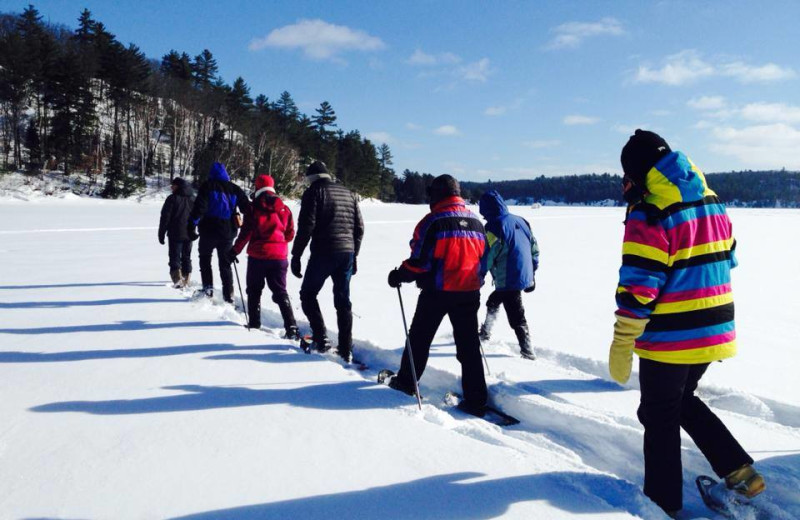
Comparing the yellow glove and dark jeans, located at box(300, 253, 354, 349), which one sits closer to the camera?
the yellow glove

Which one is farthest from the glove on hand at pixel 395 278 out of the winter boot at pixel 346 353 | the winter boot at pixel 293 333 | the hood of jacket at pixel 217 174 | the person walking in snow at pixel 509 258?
the hood of jacket at pixel 217 174

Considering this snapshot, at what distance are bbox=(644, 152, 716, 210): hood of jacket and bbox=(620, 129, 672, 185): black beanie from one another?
0.04 m

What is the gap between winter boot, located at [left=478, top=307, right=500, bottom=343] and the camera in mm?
5162

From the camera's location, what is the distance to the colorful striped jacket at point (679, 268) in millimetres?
2039

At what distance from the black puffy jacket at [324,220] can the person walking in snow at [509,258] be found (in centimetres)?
140

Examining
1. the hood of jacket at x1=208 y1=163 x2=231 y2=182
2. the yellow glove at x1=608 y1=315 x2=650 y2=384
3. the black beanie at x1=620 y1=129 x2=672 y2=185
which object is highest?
the hood of jacket at x1=208 y1=163 x2=231 y2=182

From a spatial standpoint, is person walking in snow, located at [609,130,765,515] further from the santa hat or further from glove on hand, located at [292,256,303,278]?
the santa hat

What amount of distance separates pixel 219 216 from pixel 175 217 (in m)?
1.44

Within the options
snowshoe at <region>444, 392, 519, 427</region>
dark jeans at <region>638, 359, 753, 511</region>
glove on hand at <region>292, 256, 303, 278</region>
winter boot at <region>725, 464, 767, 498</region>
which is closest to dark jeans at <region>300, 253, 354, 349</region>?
glove on hand at <region>292, 256, 303, 278</region>

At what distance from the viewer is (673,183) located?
205 cm

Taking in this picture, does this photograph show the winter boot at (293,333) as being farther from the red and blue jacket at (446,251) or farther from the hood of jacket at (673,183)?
the hood of jacket at (673,183)

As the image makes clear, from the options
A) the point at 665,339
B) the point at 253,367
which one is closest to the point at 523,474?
the point at 665,339

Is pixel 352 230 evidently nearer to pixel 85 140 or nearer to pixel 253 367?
pixel 253 367

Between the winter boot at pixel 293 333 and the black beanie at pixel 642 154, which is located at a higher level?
the black beanie at pixel 642 154
